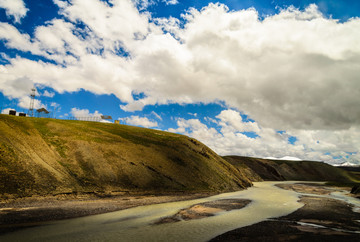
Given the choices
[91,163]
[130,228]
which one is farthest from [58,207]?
[91,163]

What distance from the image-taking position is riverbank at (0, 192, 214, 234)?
71.4 feet

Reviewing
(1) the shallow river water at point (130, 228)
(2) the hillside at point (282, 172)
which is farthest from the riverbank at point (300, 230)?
(2) the hillside at point (282, 172)

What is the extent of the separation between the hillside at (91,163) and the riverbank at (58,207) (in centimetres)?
202

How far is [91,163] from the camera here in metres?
45.5

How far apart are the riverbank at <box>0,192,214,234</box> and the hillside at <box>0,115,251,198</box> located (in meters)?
2.02

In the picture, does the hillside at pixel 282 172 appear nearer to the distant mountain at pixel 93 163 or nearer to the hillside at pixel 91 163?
the hillside at pixel 91 163

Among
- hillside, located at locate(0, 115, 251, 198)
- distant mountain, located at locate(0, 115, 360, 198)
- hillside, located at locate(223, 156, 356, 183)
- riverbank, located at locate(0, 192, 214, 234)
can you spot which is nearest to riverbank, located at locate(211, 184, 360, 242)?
riverbank, located at locate(0, 192, 214, 234)

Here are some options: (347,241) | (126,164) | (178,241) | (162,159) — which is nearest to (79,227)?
(178,241)

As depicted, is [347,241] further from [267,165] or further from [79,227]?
[267,165]

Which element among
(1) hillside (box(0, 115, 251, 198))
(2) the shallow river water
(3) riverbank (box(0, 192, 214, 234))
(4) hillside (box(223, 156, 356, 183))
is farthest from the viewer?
(4) hillside (box(223, 156, 356, 183))

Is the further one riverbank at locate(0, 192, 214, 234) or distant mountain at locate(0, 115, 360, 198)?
distant mountain at locate(0, 115, 360, 198)

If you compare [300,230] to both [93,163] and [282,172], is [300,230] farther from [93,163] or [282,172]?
[282,172]

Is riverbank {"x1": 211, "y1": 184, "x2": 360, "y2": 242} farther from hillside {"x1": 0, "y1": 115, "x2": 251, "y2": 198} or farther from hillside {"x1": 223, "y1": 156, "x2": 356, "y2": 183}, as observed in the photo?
hillside {"x1": 223, "y1": 156, "x2": 356, "y2": 183}

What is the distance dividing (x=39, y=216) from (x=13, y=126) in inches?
1205
